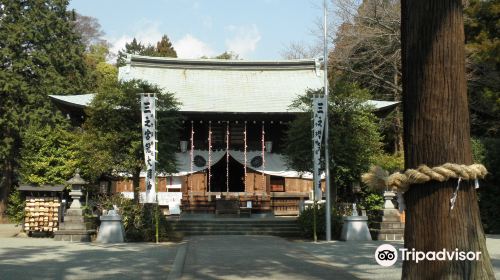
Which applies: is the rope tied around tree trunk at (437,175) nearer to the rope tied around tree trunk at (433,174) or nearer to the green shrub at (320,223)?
the rope tied around tree trunk at (433,174)

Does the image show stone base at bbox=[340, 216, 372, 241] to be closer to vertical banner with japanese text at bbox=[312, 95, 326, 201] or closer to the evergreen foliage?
vertical banner with japanese text at bbox=[312, 95, 326, 201]

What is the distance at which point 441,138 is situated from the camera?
13.0 feet

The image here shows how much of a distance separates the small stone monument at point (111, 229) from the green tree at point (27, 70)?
13205 millimetres

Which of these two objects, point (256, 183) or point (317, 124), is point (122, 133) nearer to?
point (317, 124)

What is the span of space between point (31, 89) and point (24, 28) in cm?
314

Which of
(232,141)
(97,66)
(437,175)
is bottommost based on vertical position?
(437,175)

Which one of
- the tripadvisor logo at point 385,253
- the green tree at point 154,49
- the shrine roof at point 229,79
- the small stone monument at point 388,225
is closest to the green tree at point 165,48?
the green tree at point 154,49

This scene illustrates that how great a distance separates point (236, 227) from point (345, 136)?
17.8 feet

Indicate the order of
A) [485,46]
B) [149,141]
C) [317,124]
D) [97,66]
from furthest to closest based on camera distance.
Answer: [97,66] → [317,124] → [149,141] → [485,46]

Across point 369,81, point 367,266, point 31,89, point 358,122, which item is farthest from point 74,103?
point 367,266

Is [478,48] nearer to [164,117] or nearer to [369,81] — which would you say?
[164,117]

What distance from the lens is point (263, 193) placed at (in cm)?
2581

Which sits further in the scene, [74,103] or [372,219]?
[74,103]

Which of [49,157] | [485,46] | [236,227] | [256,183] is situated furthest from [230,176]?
[485,46]
